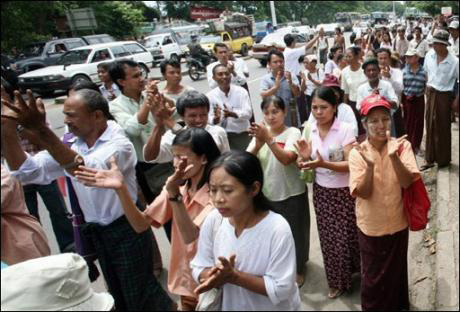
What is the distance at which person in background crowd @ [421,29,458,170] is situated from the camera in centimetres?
398

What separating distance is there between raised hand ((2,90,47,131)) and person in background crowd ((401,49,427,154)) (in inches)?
159

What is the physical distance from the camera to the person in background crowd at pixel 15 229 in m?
1.63

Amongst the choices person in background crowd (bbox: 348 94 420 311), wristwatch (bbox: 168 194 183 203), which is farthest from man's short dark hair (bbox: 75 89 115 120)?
person in background crowd (bbox: 348 94 420 311)

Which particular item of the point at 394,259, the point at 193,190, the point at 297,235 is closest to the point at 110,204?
the point at 193,190

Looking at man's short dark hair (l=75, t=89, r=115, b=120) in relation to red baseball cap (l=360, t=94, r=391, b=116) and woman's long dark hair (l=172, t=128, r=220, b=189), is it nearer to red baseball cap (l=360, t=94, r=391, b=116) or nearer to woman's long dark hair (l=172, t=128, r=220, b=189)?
woman's long dark hair (l=172, t=128, r=220, b=189)

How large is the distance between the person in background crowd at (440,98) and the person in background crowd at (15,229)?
3.82 meters

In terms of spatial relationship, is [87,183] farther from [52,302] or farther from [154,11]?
[154,11]

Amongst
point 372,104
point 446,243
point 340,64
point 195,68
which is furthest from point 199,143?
point 195,68

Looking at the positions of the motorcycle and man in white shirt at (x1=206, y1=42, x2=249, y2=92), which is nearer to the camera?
man in white shirt at (x1=206, y1=42, x2=249, y2=92)

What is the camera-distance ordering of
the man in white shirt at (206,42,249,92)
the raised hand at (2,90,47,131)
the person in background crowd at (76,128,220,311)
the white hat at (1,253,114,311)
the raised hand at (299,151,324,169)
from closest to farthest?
the white hat at (1,253,114,311) < the raised hand at (2,90,47,131) < the person in background crowd at (76,128,220,311) < the raised hand at (299,151,324,169) < the man in white shirt at (206,42,249,92)

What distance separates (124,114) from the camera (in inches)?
115

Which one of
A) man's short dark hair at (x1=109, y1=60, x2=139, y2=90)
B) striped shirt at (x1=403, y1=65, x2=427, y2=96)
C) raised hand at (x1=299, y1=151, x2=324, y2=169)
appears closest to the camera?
raised hand at (x1=299, y1=151, x2=324, y2=169)

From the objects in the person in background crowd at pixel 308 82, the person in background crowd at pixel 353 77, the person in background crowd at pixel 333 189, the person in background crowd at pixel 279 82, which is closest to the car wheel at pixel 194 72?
the person in background crowd at pixel 308 82

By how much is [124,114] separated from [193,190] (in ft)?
4.08
